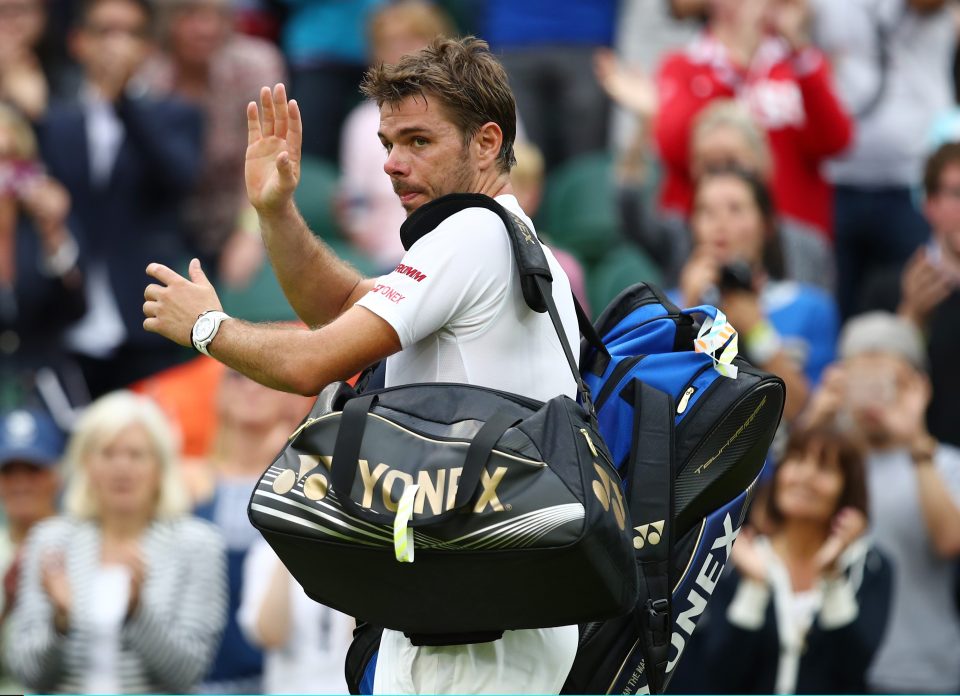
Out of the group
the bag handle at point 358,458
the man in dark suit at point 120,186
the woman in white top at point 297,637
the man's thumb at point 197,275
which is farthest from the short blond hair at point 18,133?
the bag handle at point 358,458

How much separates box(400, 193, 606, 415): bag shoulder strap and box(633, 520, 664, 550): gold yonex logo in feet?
1.15

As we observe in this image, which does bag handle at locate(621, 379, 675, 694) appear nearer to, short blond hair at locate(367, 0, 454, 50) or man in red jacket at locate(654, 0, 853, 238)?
man in red jacket at locate(654, 0, 853, 238)

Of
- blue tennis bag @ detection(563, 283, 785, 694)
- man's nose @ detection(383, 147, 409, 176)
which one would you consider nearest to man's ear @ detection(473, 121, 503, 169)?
man's nose @ detection(383, 147, 409, 176)

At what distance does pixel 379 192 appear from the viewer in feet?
30.3

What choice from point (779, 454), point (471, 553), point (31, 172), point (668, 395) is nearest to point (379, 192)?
point (31, 172)

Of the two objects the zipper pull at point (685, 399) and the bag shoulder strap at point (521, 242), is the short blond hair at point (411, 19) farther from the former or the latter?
the bag shoulder strap at point (521, 242)

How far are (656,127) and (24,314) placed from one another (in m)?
3.27

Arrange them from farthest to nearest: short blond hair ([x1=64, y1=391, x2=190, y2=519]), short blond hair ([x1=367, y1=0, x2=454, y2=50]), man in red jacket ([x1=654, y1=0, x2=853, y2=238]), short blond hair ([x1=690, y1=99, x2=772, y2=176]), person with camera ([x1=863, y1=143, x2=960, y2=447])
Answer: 1. short blond hair ([x1=367, y1=0, x2=454, y2=50])
2. man in red jacket ([x1=654, y1=0, x2=853, y2=238])
3. short blond hair ([x1=690, y1=99, x2=772, y2=176])
4. person with camera ([x1=863, y1=143, x2=960, y2=447])
5. short blond hair ([x1=64, y1=391, x2=190, y2=519])

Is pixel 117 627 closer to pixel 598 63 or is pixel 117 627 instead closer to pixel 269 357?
pixel 269 357

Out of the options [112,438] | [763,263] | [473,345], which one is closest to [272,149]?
[473,345]

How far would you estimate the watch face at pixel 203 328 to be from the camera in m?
3.92

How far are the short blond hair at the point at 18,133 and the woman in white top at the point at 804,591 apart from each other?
410 centimetres

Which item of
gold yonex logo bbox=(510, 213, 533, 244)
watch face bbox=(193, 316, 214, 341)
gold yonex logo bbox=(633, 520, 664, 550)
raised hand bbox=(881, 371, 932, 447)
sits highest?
gold yonex logo bbox=(510, 213, 533, 244)

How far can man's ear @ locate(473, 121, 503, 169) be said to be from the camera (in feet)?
13.4
